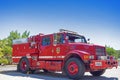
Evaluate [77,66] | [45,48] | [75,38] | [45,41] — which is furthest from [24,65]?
[77,66]

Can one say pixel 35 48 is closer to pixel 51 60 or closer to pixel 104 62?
pixel 51 60

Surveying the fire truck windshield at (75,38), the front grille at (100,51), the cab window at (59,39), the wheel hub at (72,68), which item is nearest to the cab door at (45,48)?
the cab window at (59,39)

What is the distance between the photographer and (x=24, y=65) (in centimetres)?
1595

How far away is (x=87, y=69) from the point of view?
39.4 ft

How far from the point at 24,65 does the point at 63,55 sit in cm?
426

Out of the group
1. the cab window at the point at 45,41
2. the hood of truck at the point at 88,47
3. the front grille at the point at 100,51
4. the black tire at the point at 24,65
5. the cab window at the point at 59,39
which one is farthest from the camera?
the black tire at the point at 24,65

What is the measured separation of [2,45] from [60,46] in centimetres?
1721

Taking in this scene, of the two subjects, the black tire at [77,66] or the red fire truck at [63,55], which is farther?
the red fire truck at [63,55]

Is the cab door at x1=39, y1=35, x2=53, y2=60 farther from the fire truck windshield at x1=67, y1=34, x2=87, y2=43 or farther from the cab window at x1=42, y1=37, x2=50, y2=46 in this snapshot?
the fire truck windshield at x1=67, y1=34, x2=87, y2=43

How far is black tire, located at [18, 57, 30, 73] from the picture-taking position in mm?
15444

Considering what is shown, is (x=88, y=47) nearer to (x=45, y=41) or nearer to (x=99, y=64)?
(x=99, y=64)

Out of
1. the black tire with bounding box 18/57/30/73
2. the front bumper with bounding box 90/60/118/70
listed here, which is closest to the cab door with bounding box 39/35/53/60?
the black tire with bounding box 18/57/30/73

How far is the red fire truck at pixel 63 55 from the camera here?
1161cm

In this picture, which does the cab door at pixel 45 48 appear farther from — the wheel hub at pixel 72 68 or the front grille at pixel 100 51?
the front grille at pixel 100 51
